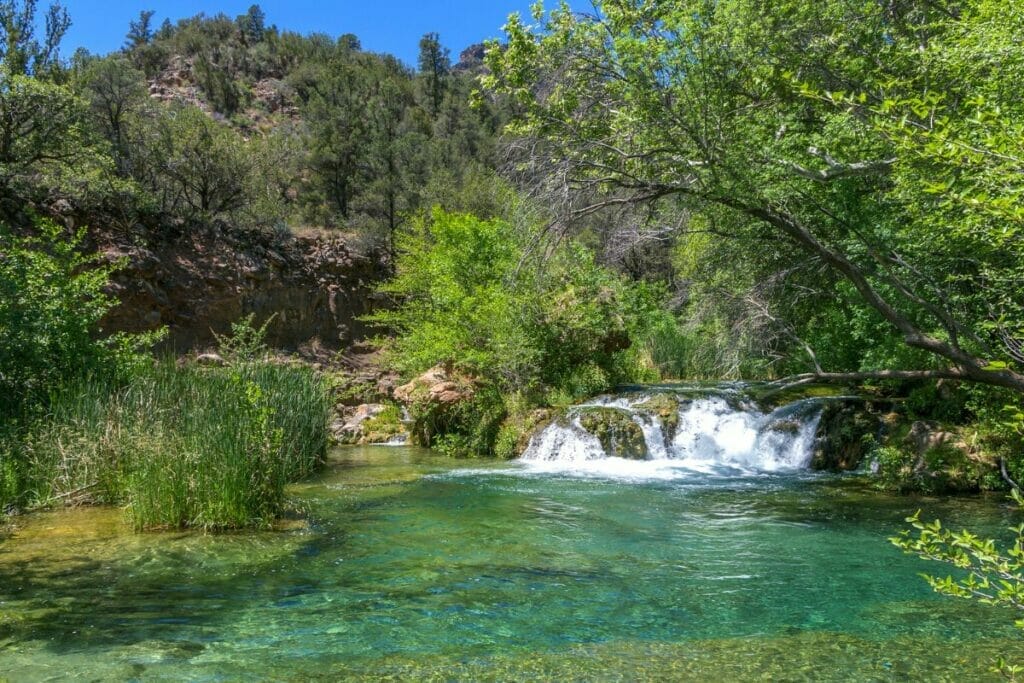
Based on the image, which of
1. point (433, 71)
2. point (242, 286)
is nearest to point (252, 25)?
point (433, 71)

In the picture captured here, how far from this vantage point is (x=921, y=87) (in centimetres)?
930

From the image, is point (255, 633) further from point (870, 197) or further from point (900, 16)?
point (900, 16)

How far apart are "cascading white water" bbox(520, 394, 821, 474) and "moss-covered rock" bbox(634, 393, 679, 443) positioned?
53 millimetres

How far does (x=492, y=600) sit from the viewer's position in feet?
18.3

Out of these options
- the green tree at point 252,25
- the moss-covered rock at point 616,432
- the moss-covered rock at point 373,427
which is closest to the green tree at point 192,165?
the moss-covered rock at point 373,427

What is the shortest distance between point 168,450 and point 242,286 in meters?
19.7

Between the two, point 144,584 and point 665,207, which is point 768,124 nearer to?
point 665,207


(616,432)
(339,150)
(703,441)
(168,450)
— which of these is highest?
(339,150)

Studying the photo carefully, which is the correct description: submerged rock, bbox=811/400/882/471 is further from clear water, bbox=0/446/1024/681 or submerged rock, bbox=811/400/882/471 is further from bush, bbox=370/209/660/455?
bush, bbox=370/209/660/455

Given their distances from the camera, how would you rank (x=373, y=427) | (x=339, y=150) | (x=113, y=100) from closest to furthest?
(x=373, y=427) < (x=113, y=100) < (x=339, y=150)

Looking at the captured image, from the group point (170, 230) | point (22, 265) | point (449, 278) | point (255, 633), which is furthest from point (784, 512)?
point (170, 230)

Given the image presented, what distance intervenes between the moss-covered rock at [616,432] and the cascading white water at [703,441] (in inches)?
3.7

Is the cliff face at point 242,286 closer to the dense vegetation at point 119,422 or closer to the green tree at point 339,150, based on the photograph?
the green tree at point 339,150

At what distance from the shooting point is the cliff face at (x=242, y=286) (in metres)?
22.8
